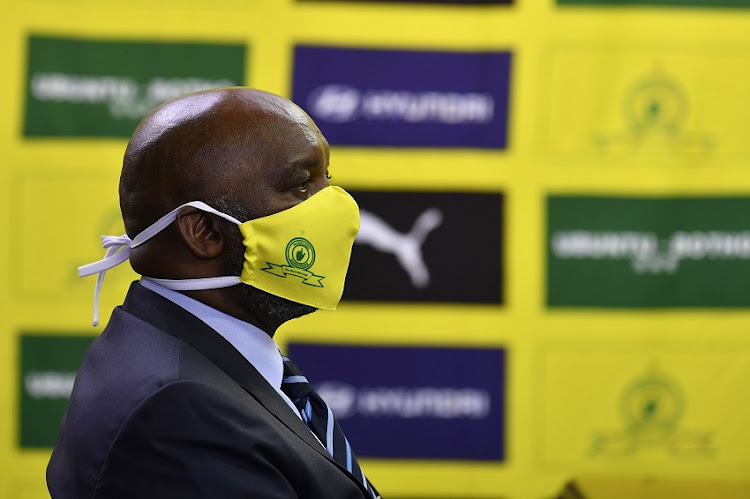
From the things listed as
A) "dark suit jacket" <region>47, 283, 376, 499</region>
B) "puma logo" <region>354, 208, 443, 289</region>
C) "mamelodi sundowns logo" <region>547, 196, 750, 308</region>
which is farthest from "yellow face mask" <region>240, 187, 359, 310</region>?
"mamelodi sundowns logo" <region>547, 196, 750, 308</region>

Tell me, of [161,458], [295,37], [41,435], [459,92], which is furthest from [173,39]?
[161,458]

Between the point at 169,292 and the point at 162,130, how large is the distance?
194 millimetres

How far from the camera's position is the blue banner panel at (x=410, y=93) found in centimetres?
248

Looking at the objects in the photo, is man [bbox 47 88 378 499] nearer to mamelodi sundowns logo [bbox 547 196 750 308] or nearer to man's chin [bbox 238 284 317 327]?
man's chin [bbox 238 284 317 327]

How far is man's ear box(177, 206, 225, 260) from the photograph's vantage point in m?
1.00

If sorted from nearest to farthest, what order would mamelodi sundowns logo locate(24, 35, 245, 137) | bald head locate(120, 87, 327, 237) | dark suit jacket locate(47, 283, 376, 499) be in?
dark suit jacket locate(47, 283, 376, 499), bald head locate(120, 87, 327, 237), mamelodi sundowns logo locate(24, 35, 245, 137)

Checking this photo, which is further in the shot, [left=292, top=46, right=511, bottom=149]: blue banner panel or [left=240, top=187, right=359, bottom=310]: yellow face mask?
[left=292, top=46, right=511, bottom=149]: blue banner panel

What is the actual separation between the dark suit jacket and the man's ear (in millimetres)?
72

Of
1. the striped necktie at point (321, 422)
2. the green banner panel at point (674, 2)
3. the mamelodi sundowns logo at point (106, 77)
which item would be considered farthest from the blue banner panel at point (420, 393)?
the striped necktie at point (321, 422)

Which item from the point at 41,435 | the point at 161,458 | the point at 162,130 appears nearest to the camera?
the point at 161,458

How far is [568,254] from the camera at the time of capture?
2.49m

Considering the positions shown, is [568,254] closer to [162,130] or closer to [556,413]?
[556,413]

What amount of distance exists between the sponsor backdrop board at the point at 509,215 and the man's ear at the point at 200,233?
1.46 meters

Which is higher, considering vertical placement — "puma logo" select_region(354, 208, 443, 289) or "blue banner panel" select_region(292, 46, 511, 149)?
"blue banner panel" select_region(292, 46, 511, 149)
